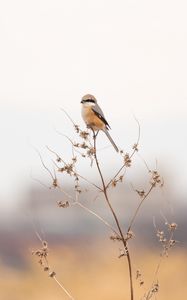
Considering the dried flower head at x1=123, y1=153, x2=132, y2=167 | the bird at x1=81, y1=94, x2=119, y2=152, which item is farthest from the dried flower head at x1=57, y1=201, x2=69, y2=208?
the bird at x1=81, y1=94, x2=119, y2=152

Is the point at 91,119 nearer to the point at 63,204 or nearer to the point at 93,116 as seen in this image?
the point at 93,116

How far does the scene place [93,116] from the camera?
232 inches

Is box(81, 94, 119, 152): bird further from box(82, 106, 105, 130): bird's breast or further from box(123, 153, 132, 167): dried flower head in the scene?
box(123, 153, 132, 167): dried flower head

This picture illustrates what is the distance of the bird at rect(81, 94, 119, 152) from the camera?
5770 millimetres

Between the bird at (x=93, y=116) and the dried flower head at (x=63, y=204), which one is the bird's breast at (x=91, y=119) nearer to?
the bird at (x=93, y=116)

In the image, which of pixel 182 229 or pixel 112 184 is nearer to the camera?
pixel 112 184

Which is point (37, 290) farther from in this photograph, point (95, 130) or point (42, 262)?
point (42, 262)

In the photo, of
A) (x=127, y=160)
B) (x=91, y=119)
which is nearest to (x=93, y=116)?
(x=91, y=119)

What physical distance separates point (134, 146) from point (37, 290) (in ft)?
36.2

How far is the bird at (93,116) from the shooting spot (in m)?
5.77

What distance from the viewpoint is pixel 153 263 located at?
1622cm

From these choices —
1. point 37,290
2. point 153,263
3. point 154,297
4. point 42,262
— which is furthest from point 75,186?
point 153,263

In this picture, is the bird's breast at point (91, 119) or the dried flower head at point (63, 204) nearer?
the dried flower head at point (63, 204)

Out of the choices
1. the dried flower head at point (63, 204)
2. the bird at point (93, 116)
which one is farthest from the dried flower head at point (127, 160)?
the bird at point (93, 116)
